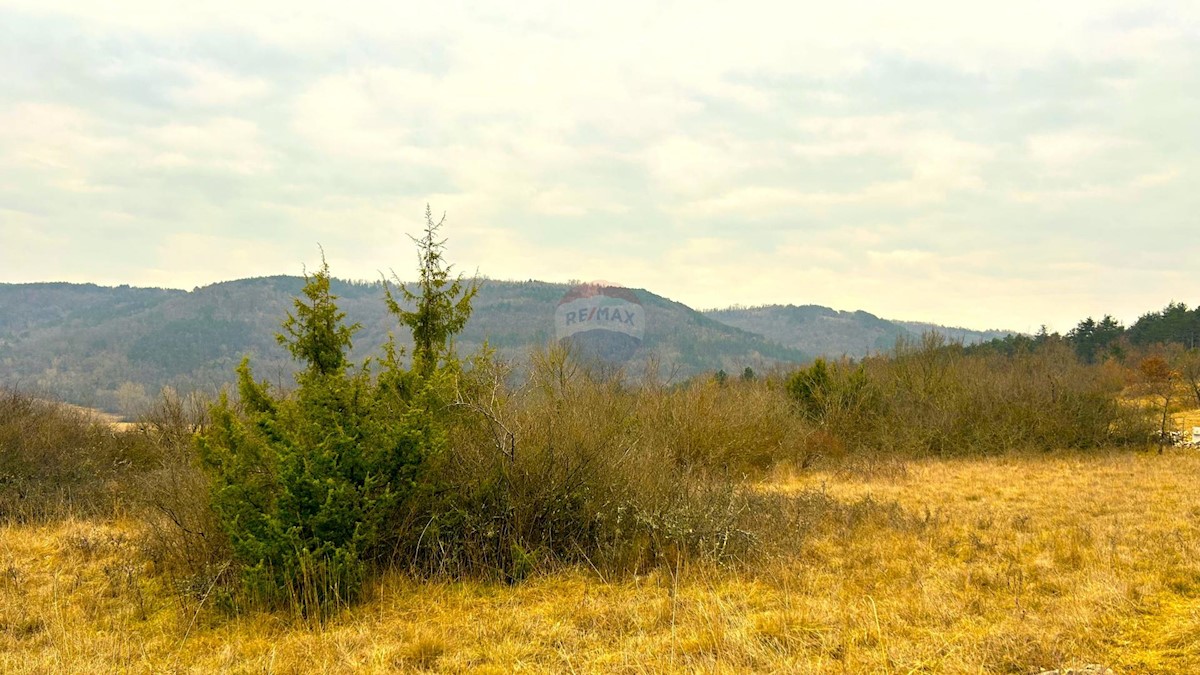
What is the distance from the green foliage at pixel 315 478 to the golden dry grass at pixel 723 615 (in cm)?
39

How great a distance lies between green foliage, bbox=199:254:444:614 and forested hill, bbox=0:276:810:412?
315 feet

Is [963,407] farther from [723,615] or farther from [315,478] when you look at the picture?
[315,478]

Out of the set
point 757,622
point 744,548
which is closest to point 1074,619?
point 757,622

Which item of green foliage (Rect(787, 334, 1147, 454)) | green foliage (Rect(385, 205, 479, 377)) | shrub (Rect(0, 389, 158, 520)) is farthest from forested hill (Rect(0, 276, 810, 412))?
green foliage (Rect(385, 205, 479, 377))

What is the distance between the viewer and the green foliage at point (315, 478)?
20.3 ft

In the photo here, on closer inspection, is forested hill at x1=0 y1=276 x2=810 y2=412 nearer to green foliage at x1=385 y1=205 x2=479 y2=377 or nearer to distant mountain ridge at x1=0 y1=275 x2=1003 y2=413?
distant mountain ridge at x1=0 y1=275 x2=1003 y2=413

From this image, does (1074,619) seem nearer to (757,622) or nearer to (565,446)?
(757,622)

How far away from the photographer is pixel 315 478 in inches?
248

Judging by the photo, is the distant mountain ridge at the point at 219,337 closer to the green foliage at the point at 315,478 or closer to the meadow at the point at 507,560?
the meadow at the point at 507,560

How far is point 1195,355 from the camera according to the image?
33625mm

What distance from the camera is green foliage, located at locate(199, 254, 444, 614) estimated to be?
6.18 meters

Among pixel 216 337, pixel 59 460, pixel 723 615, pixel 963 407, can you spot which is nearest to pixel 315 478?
pixel 723 615

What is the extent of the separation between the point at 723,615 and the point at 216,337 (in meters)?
163

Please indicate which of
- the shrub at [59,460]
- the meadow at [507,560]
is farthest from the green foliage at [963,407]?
the shrub at [59,460]
